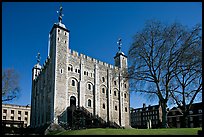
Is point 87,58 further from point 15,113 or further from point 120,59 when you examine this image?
point 15,113

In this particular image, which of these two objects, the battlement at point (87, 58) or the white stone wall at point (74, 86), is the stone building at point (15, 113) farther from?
the battlement at point (87, 58)

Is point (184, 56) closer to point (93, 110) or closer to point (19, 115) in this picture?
point (93, 110)

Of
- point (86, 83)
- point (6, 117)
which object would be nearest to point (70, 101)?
point (86, 83)

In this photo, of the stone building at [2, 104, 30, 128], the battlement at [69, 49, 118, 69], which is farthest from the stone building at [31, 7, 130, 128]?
the stone building at [2, 104, 30, 128]

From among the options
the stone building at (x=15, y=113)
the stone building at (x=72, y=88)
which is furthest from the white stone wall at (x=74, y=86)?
the stone building at (x=15, y=113)

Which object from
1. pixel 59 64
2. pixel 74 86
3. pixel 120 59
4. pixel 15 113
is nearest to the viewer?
pixel 59 64

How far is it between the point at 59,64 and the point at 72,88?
406 cm

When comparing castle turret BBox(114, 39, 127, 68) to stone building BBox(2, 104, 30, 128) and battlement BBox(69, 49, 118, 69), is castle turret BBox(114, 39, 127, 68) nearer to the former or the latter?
battlement BBox(69, 49, 118, 69)

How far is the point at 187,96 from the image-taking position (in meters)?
23.5

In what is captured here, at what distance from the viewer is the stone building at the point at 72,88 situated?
31.3m

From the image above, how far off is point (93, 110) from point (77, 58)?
8.55 m

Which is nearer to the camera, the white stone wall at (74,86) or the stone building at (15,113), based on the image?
the white stone wall at (74,86)

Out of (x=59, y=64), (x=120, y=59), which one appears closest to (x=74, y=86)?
(x=59, y=64)

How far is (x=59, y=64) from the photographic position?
1268 inches
